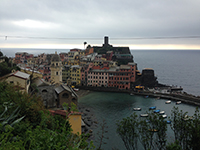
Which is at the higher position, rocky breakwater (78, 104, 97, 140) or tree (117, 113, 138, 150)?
tree (117, 113, 138, 150)

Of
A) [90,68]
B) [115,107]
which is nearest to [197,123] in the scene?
[115,107]

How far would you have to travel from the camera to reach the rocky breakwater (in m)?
27.2

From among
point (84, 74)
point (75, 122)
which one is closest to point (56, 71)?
point (84, 74)

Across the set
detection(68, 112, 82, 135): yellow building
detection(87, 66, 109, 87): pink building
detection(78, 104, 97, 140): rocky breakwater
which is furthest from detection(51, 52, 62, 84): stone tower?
detection(68, 112, 82, 135): yellow building

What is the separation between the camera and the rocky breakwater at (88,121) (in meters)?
27.2

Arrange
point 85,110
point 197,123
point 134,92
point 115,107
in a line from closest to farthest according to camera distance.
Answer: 1. point 197,123
2. point 85,110
3. point 115,107
4. point 134,92

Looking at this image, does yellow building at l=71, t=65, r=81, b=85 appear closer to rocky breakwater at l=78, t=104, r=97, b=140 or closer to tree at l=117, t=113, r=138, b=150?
rocky breakwater at l=78, t=104, r=97, b=140

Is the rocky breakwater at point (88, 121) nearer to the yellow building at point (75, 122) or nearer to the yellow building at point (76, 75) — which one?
the yellow building at point (75, 122)

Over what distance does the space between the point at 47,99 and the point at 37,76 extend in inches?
354

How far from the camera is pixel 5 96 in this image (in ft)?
48.8

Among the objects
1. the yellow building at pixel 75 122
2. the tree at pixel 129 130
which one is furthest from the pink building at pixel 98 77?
the tree at pixel 129 130

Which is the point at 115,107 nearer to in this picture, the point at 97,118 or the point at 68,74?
the point at 97,118

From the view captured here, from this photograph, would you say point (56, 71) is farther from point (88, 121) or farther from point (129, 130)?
point (129, 130)

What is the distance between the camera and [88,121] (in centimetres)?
3122
